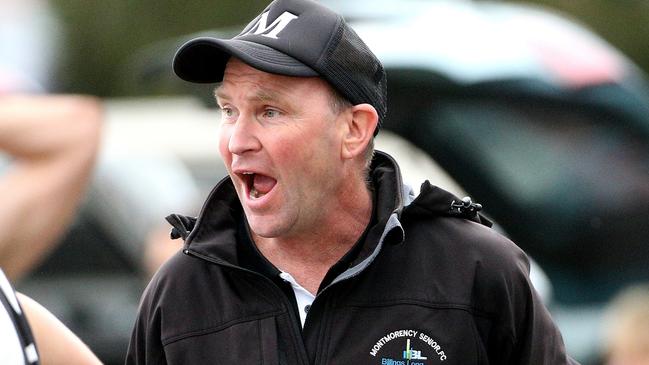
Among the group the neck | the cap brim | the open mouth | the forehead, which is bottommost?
the neck

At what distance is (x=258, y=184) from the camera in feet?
11.3

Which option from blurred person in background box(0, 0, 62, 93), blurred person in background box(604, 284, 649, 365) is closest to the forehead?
blurred person in background box(604, 284, 649, 365)

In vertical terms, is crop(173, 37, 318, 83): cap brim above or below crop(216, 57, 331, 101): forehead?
above

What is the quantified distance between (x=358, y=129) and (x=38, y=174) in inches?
42.3

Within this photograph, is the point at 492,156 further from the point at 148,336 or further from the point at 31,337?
the point at 31,337

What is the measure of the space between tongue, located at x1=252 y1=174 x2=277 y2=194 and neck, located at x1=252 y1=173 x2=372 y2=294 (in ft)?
0.55

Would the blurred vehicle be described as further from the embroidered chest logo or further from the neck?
the embroidered chest logo

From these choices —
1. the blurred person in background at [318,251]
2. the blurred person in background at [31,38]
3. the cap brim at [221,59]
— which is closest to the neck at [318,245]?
the blurred person in background at [318,251]

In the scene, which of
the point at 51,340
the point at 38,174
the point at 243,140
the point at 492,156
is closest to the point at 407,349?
the point at 243,140

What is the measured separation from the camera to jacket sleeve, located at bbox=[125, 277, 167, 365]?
3553 mm

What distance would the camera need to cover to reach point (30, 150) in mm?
4172

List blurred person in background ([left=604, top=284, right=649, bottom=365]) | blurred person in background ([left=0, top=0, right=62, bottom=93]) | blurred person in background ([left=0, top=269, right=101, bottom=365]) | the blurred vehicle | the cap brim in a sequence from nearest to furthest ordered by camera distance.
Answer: blurred person in background ([left=0, top=269, right=101, bottom=365]) → the cap brim → blurred person in background ([left=604, top=284, right=649, bottom=365]) → the blurred vehicle → blurred person in background ([left=0, top=0, right=62, bottom=93])

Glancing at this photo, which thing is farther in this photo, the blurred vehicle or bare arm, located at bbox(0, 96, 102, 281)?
the blurred vehicle

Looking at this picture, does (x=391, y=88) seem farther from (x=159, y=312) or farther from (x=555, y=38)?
(x=159, y=312)
